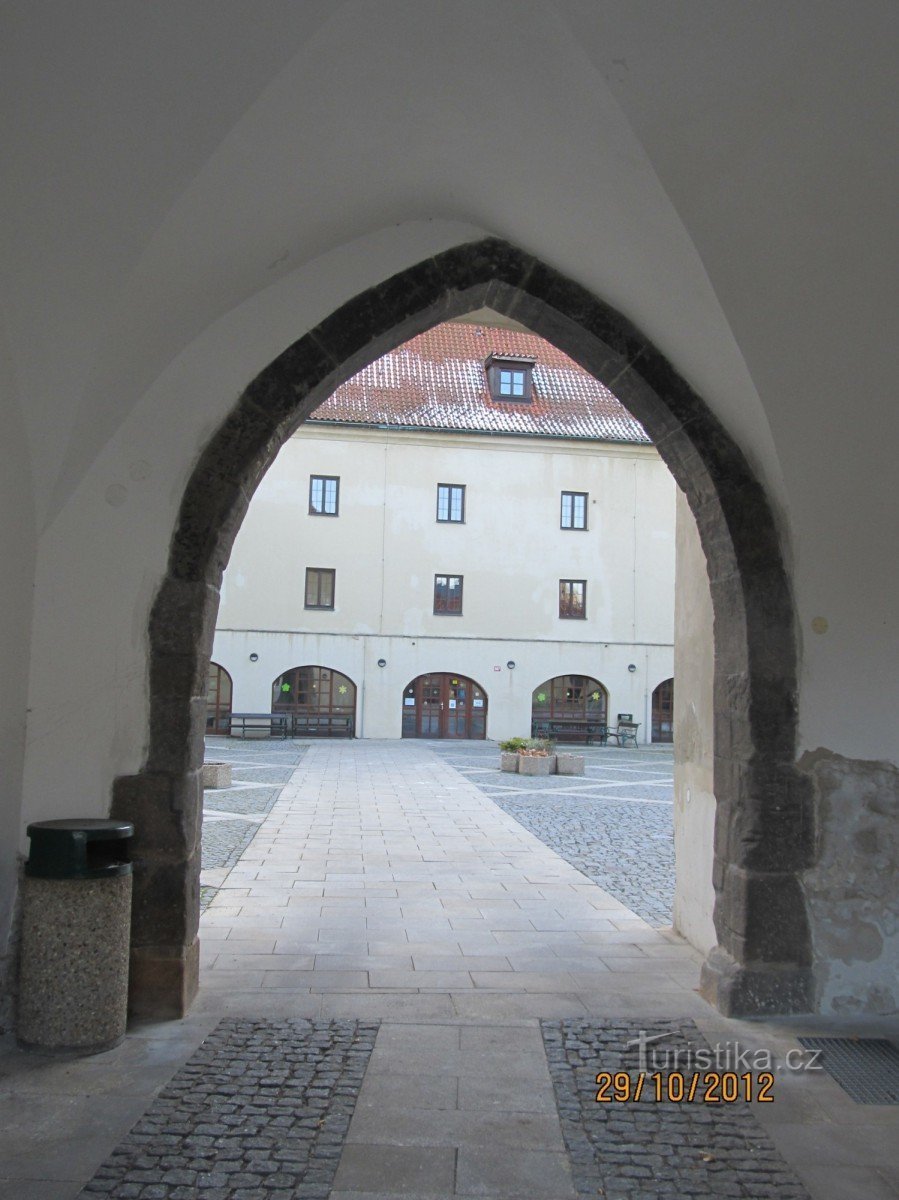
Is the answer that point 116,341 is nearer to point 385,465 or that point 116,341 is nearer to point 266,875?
point 266,875

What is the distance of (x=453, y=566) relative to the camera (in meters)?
25.5

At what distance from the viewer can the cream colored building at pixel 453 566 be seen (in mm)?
24719

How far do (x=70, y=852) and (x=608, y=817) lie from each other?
8.23 metres

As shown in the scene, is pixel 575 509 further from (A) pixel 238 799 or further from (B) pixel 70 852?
(B) pixel 70 852

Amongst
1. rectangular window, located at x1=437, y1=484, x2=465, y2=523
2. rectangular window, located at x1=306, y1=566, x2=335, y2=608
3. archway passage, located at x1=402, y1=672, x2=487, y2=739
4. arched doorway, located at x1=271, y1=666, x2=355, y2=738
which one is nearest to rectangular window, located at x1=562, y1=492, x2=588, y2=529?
rectangular window, located at x1=437, y1=484, x2=465, y2=523

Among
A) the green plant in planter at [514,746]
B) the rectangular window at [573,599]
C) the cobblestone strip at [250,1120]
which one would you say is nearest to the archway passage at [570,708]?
the rectangular window at [573,599]

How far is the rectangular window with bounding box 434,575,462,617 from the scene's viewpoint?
2542 cm

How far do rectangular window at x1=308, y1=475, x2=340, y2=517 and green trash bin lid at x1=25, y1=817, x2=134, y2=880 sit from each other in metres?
21.4

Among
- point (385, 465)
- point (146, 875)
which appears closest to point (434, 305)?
point (146, 875)

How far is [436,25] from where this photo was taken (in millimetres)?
3352

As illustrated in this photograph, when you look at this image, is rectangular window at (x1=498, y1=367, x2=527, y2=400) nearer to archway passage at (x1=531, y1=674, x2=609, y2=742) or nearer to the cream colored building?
the cream colored building

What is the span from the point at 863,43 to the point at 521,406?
23395mm

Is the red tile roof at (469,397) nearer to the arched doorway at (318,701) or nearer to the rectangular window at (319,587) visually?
the rectangular window at (319,587)
